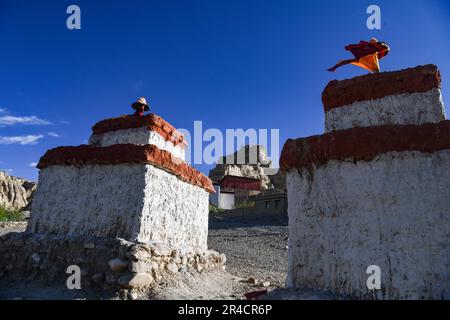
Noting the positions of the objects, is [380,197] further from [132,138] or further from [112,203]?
[132,138]

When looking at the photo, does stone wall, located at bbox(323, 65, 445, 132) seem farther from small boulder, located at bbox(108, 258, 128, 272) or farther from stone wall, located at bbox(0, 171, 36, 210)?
stone wall, located at bbox(0, 171, 36, 210)

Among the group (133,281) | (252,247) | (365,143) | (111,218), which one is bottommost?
(252,247)

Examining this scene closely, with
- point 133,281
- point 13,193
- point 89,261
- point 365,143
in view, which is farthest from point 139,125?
point 13,193

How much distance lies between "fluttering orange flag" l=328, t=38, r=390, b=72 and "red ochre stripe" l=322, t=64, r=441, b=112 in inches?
26.3

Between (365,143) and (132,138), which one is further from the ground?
(132,138)

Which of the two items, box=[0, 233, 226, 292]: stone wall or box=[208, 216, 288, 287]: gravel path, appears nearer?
box=[0, 233, 226, 292]: stone wall

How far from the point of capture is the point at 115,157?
6863 millimetres

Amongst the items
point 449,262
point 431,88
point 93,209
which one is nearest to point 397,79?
point 431,88

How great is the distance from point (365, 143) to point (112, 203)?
15.4 feet

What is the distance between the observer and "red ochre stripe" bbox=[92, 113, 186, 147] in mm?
7992

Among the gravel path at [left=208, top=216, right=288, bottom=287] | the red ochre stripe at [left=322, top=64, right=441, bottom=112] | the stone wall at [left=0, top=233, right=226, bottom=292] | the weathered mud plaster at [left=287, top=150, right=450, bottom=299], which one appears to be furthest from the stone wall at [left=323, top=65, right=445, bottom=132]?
the gravel path at [left=208, top=216, right=288, bottom=287]

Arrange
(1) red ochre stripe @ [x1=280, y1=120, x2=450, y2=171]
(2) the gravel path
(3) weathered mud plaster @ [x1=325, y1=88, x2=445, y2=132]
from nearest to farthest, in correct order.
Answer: (1) red ochre stripe @ [x1=280, y1=120, x2=450, y2=171]
(3) weathered mud plaster @ [x1=325, y1=88, x2=445, y2=132]
(2) the gravel path
